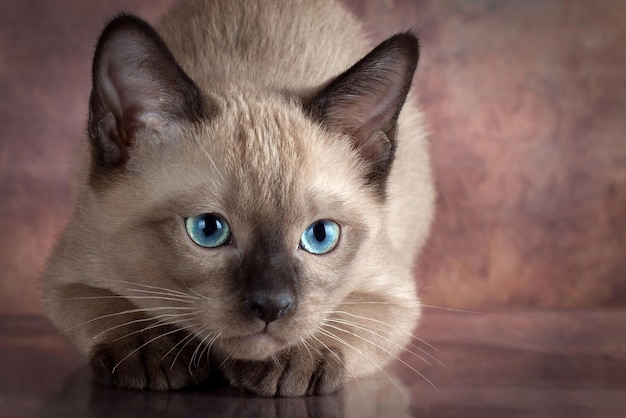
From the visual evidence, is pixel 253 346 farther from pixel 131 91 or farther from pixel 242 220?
pixel 131 91

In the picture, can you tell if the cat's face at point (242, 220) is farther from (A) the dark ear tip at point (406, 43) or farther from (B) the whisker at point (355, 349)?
(A) the dark ear tip at point (406, 43)

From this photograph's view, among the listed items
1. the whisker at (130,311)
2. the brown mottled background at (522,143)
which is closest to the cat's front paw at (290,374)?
the whisker at (130,311)

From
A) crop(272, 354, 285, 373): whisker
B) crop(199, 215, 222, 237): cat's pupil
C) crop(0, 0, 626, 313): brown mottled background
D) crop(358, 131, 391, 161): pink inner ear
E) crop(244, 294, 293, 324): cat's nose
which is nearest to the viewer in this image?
crop(244, 294, 293, 324): cat's nose

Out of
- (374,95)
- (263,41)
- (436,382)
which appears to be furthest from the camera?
(263,41)

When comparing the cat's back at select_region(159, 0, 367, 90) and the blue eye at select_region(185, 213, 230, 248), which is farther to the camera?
the cat's back at select_region(159, 0, 367, 90)

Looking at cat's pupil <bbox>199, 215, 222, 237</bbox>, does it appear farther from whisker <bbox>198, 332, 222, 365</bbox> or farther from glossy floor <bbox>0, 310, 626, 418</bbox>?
glossy floor <bbox>0, 310, 626, 418</bbox>

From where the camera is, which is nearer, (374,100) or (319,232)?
(319,232)

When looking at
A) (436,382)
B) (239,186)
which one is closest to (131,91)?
(239,186)

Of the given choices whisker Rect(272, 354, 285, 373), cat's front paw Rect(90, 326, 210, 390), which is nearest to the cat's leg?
cat's front paw Rect(90, 326, 210, 390)
